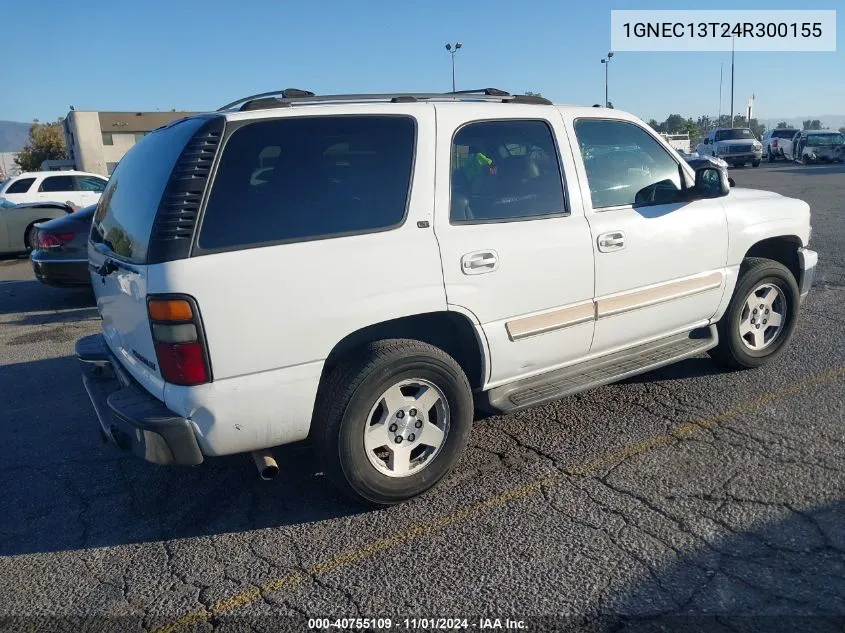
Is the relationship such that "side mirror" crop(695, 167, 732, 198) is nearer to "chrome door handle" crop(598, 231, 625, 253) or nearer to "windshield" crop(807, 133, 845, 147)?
"chrome door handle" crop(598, 231, 625, 253)

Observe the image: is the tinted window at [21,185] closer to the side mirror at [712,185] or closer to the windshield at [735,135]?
the side mirror at [712,185]

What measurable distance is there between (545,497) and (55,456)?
9.74 ft

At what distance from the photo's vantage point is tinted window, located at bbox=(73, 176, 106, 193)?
16578mm

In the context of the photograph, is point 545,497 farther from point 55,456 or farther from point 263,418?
point 55,456

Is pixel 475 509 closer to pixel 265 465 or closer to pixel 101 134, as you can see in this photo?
pixel 265 465

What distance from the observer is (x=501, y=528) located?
3.27m

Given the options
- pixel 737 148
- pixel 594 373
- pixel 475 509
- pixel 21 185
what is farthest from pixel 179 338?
pixel 737 148

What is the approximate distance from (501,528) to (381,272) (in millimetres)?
1324

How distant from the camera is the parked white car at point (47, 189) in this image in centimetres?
1570

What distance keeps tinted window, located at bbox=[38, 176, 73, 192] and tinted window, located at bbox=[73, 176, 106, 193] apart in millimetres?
194

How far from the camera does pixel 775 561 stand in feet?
9.55

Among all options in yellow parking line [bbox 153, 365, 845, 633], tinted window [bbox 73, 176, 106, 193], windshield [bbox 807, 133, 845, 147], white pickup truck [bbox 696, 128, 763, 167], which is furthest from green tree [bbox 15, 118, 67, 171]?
yellow parking line [bbox 153, 365, 845, 633]

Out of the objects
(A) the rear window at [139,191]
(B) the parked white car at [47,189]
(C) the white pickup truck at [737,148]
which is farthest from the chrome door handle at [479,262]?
(C) the white pickup truck at [737,148]

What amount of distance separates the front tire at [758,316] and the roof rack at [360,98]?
1979 mm
